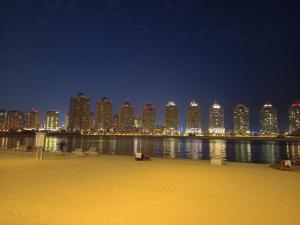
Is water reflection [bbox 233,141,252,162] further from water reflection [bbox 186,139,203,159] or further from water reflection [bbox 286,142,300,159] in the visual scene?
water reflection [bbox 286,142,300,159]

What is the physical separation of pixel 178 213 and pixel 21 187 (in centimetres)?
567

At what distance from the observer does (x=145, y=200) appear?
25.3 ft

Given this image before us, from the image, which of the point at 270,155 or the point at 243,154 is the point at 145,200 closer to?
the point at 243,154

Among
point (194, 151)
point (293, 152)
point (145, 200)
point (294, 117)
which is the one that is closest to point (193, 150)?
point (194, 151)

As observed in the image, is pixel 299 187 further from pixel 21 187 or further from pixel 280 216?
pixel 21 187

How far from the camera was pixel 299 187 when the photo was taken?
10047 mm

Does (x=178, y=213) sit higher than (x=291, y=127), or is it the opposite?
(x=291, y=127)

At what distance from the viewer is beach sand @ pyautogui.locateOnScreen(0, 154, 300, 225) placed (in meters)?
5.99

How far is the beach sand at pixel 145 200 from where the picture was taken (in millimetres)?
5992

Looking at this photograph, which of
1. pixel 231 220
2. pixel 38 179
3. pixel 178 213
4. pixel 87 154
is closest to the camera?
pixel 231 220

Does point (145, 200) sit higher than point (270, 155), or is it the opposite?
point (145, 200)

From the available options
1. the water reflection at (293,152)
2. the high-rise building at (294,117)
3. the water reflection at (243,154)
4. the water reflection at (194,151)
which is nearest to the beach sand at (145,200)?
the water reflection at (243,154)

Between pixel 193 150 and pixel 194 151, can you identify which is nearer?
pixel 194 151

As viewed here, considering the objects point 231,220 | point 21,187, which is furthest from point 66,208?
point 231,220
